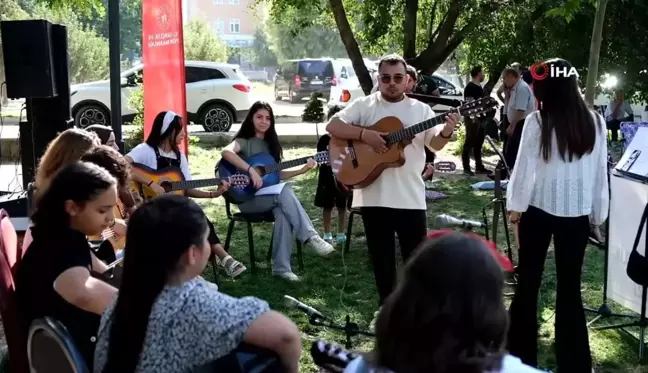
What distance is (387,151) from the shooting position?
4.34 meters

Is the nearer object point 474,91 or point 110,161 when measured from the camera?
point 110,161

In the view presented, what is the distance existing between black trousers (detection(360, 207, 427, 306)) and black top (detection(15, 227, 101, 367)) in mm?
2057

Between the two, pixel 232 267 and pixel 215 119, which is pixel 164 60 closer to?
pixel 232 267

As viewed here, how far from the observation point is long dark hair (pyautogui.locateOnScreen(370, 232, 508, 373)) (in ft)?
4.99

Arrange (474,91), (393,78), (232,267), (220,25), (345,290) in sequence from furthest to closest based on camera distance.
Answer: (220,25)
(474,91)
(232,267)
(345,290)
(393,78)

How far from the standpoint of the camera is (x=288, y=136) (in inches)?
579

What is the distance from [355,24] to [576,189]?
12000 millimetres

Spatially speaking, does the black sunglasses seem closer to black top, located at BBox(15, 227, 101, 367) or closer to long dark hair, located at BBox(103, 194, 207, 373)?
black top, located at BBox(15, 227, 101, 367)

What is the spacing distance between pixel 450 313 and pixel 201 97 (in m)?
15.7

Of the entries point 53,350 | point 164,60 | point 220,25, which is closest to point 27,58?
point 164,60

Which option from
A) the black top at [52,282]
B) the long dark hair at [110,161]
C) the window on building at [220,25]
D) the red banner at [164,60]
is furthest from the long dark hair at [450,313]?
the window on building at [220,25]

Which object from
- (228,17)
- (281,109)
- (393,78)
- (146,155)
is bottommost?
(281,109)

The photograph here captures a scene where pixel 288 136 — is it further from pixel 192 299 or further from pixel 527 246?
pixel 192 299

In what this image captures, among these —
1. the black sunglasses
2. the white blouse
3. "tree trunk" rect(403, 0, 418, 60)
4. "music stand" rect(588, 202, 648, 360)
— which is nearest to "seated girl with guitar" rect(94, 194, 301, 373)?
the white blouse
